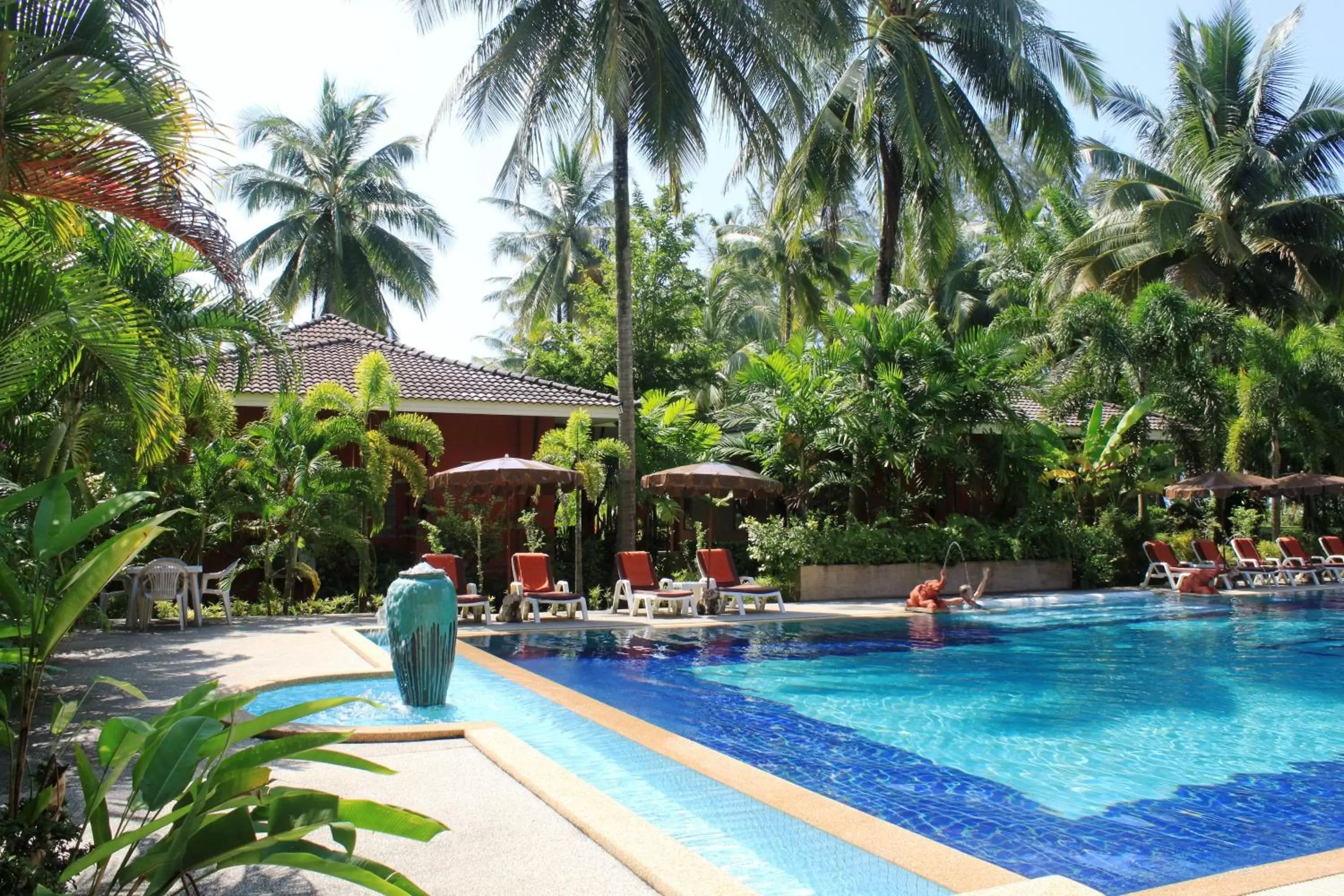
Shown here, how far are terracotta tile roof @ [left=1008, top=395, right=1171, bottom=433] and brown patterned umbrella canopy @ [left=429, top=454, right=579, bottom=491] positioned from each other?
11.1 m

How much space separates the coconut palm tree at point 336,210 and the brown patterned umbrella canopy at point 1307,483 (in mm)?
25533

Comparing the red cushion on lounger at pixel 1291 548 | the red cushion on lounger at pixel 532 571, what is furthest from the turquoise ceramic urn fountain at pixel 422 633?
the red cushion on lounger at pixel 1291 548

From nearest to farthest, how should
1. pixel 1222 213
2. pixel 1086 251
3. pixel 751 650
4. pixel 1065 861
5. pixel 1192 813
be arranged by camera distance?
1. pixel 1065 861
2. pixel 1192 813
3. pixel 751 650
4. pixel 1222 213
5. pixel 1086 251

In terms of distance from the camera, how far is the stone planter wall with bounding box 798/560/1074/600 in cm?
1828

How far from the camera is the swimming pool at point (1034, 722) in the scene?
5.41 meters

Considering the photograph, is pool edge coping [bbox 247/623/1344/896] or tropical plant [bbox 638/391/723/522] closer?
pool edge coping [bbox 247/623/1344/896]

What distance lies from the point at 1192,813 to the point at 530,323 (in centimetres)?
3299

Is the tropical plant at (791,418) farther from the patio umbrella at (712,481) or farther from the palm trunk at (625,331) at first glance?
the palm trunk at (625,331)

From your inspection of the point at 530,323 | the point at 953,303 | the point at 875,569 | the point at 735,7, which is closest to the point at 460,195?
the point at 735,7

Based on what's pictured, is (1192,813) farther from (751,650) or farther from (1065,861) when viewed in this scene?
(751,650)

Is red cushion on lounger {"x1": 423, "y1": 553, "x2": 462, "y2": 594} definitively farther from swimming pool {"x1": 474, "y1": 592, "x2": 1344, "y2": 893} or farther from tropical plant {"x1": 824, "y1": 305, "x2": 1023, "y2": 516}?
tropical plant {"x1": 824, "y1": 305, "x2": 1023, "y2": 516}

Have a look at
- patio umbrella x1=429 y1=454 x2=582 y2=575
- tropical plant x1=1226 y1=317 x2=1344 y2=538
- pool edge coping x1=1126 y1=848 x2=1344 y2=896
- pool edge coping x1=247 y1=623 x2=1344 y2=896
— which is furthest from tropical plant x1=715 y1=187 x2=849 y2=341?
pool edge coping x1=1126 y1=848 x2=1344 y2=896

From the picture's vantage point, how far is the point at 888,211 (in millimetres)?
21469

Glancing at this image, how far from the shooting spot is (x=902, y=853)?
4.12 metres
